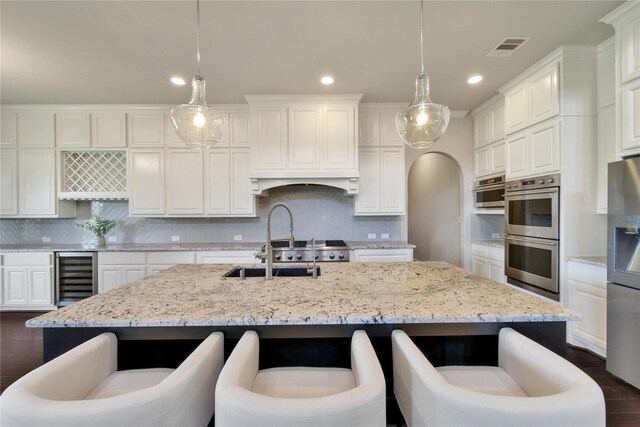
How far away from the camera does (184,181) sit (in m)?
3.85

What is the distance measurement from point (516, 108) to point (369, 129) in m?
1.67

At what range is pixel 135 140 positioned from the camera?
3.83 meters

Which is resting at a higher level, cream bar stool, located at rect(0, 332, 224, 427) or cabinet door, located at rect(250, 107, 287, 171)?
cabinet door, located at rect(250, 107, 287, 171)

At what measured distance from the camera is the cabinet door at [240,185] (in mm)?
3857

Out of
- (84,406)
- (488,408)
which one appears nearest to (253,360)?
(84,406)

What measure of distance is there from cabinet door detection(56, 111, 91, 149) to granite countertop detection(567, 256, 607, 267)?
566 cm

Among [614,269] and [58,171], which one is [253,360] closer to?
[614,269]

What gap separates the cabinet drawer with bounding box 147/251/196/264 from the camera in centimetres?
352

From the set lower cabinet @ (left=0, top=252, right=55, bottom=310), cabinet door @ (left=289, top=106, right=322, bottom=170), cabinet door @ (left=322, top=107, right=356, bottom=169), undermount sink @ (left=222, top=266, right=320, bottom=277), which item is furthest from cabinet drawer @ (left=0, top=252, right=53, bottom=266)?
cabinet door @ (left=322, top=107, right=356, bottom=169)

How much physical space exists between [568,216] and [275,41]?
119 inches

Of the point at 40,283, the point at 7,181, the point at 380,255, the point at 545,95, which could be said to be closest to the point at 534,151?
the point at 545,95

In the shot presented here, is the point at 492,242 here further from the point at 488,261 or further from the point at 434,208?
the point at 434,208

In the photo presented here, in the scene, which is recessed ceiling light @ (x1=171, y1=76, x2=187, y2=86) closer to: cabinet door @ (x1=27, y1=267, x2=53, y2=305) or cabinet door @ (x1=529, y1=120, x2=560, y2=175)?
cabinet door @ (x1=27, y1=267, x2=53, y2=305)

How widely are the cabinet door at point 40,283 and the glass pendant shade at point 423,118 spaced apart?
14.6 ft
